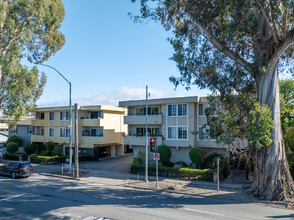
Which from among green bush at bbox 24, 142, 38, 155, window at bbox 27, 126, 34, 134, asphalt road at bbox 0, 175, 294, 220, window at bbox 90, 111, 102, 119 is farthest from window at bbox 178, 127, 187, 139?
window at bbox 27, 126, 34, 134

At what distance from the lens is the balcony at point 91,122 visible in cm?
3591

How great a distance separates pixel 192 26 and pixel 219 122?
6942 millimetres

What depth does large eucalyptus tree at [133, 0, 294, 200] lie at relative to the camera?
15430 millimetres

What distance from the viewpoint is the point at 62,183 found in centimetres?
2170

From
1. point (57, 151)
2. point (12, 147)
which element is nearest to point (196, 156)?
point (57, 151)

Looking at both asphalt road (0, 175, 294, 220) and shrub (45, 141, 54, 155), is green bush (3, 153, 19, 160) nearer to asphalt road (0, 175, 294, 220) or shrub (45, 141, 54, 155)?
shrub (45, 141, 54, 155)

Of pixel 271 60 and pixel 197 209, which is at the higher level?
pixel 271 60

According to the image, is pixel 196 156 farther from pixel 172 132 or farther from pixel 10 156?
pixel 10 156

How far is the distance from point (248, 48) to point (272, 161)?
7.74 m

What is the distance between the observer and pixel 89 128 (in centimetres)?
3822

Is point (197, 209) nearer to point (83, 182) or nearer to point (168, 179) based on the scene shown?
point (168, 179)

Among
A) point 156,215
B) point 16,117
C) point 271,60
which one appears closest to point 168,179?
point 156,215

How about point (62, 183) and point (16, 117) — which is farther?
point (16, 117)

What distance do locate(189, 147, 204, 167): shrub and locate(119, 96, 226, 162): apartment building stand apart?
1.24 m
